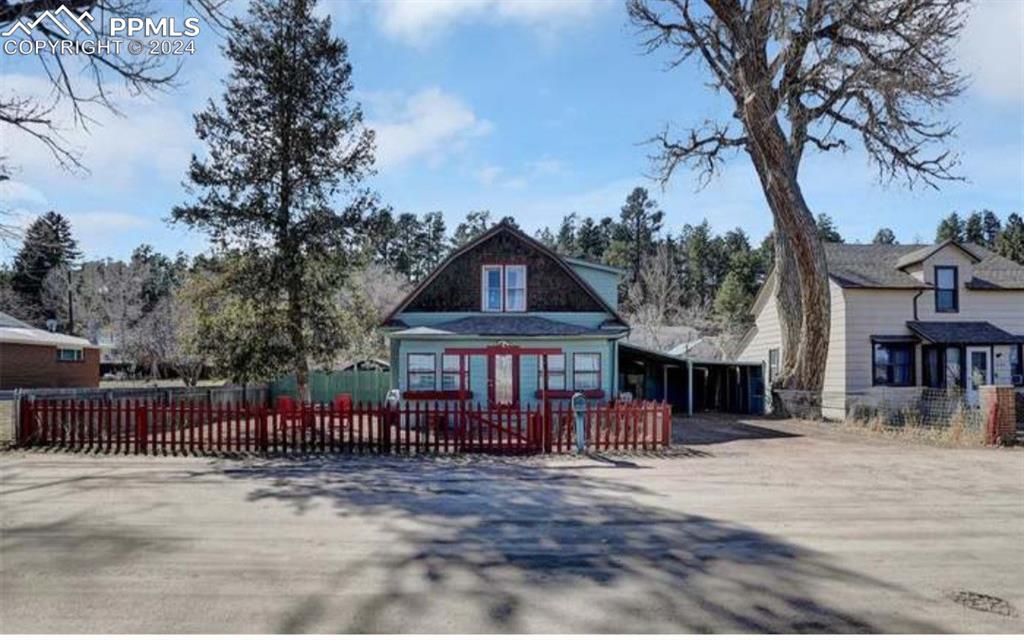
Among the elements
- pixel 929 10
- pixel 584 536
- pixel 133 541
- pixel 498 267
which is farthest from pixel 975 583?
pixel 929 10

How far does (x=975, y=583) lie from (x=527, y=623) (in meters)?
4.10

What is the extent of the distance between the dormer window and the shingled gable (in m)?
0.17

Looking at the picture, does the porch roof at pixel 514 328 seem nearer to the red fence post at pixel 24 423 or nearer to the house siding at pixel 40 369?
the red fence post at pixel 24 423

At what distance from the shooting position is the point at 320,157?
18.0 meters

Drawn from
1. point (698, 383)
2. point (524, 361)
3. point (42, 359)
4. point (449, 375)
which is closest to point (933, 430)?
point (524, 361)

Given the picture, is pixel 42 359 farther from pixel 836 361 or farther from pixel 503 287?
pixel 836 361

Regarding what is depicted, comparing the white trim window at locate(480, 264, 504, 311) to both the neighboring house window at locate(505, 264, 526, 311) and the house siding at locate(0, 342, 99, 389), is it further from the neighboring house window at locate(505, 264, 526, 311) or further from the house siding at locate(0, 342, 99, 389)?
the house siding at locate(0, 342, 99, 389)

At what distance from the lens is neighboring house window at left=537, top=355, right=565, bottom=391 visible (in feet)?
71.1

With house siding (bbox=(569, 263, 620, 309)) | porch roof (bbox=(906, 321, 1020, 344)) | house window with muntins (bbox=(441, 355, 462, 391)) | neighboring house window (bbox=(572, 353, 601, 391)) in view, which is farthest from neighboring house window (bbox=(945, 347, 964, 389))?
house window with muntins (bbox=(441, 355, 462, 391))

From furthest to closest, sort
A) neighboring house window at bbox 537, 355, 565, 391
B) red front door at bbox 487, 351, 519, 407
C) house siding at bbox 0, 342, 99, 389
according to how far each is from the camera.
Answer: house siding at bbox 0, 342, 99, 389 < neighboring house window at bbox 537, 355, 565, 391 < red front door at bbox 487, 351, 519, 407

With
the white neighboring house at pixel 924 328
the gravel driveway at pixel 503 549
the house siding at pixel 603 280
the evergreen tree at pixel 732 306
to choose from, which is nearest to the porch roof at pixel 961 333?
the white neighboring house at pixel 924 328

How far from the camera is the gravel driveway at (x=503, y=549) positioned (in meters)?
4.98

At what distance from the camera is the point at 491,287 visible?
2278cm

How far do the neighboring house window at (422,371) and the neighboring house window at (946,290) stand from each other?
65.0 ft
